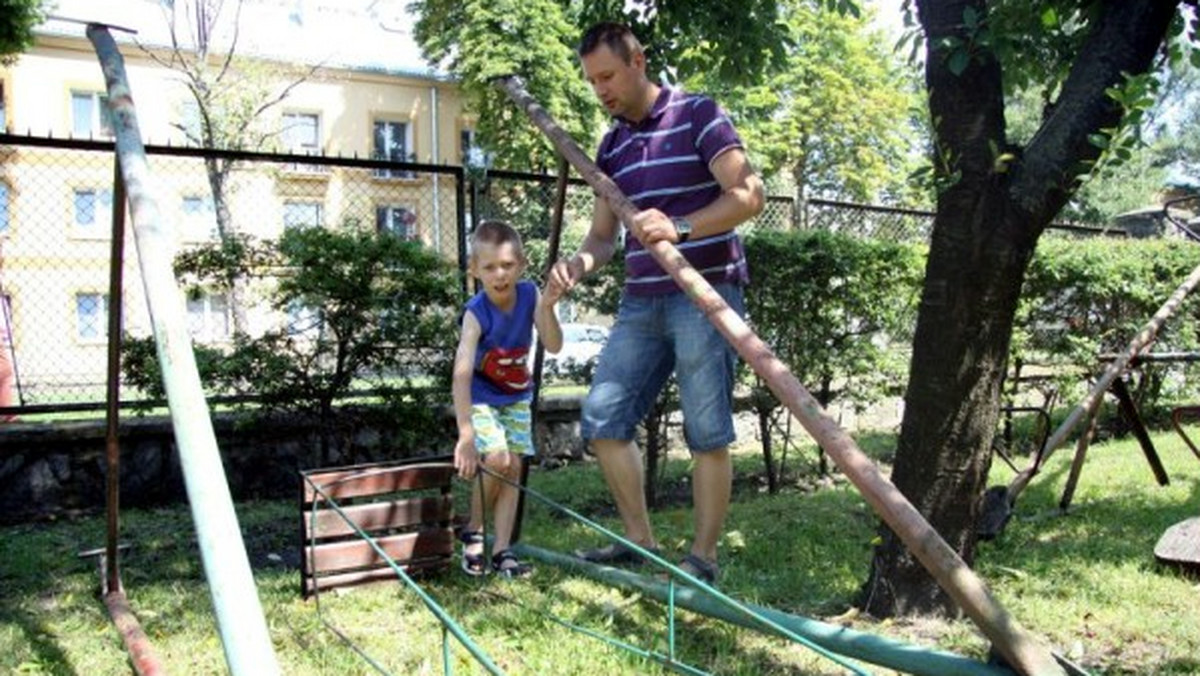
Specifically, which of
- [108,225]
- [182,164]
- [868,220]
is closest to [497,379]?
[868,220]

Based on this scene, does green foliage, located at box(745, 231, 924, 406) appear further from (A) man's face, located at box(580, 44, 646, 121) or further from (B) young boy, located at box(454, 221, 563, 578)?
(A) man's face, located at box(580, 44, 646, 121)

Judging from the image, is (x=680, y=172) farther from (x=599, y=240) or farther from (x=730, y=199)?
(x=599, y=240)

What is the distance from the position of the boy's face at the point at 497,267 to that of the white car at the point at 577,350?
199 cm

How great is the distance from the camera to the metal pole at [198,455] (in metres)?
1.17

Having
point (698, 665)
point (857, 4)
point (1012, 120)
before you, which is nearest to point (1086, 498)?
point (857, 4)

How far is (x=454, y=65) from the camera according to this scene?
26.7 meters

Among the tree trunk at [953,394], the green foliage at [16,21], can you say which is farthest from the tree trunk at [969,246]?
the green foliage at [16,21]

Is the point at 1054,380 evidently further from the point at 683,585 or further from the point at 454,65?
the point at 454,65

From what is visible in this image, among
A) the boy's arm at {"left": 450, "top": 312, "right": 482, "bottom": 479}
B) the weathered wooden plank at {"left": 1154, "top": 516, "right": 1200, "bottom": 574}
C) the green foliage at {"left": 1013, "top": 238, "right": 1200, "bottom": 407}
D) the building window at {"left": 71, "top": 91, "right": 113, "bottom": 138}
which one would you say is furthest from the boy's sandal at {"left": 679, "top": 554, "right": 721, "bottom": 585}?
the building window at {"left": 71, "top": 91, "right": 113, "bottom": 138}

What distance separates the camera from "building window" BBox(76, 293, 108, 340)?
35.2 feet

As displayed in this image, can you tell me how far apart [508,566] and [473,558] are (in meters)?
0.17

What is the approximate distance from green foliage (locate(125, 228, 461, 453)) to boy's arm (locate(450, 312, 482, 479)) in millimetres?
1685

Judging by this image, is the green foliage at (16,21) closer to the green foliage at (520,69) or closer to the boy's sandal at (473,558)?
the boy's sandal at (473,558)

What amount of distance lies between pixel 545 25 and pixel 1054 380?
18.9 m
